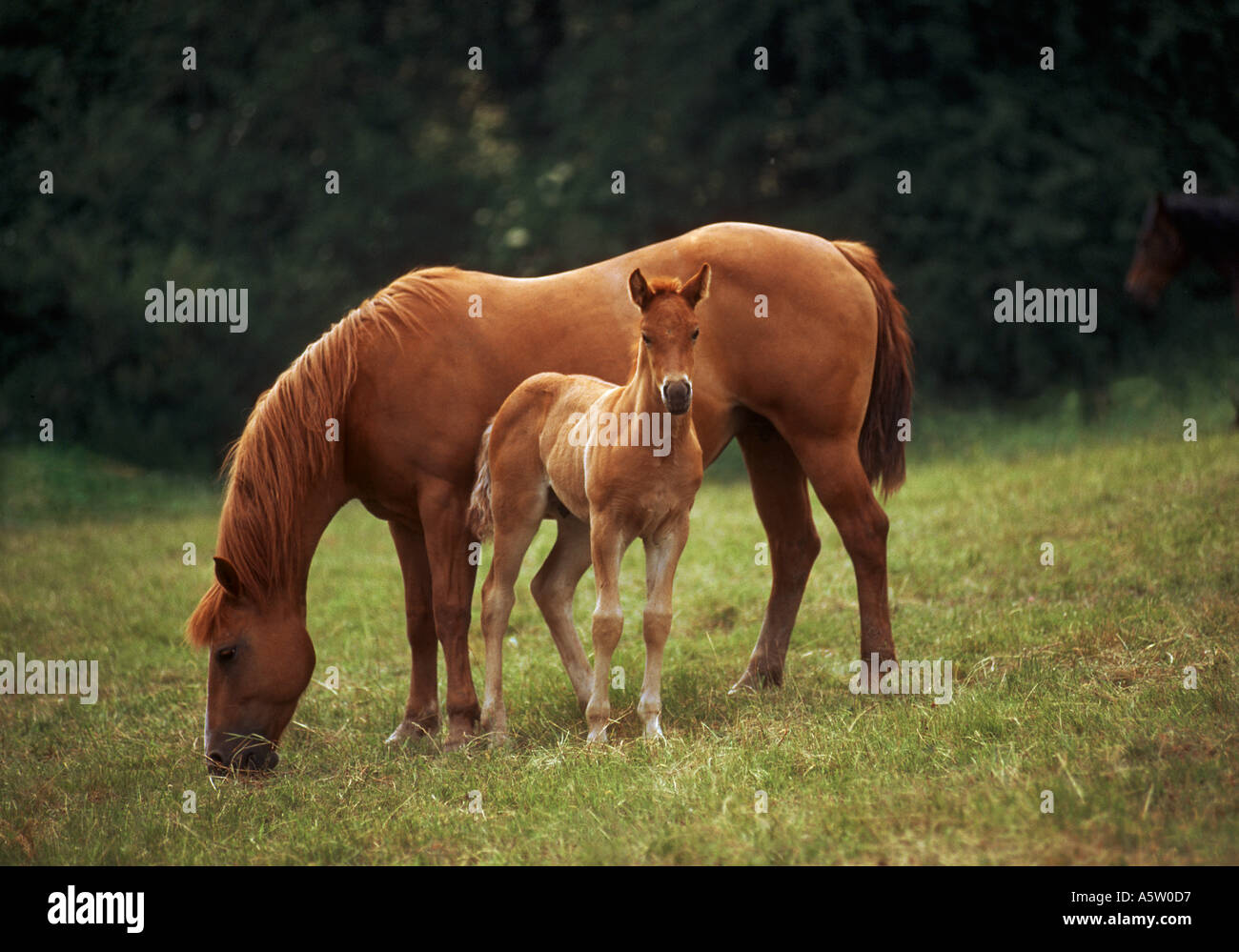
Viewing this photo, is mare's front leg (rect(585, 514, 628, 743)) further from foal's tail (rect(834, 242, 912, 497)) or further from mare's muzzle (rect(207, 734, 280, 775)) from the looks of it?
foal's tail (rect(834, 242, 912, 497))

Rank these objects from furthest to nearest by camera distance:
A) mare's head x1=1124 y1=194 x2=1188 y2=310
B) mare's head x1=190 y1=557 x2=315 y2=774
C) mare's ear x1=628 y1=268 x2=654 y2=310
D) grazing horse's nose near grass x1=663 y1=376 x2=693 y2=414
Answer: mare's head x1=1124 y1=194 x2=1188 y2=310, mare's head x1=190 y1=557 x2=315 y2=774, mare's ear x1=628 y1=268 x2=654 y2=310, grazing horse's nose near grass x1=663 y1=376 x2=693 y2=414

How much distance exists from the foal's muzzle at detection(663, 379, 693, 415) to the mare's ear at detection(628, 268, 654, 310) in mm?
429

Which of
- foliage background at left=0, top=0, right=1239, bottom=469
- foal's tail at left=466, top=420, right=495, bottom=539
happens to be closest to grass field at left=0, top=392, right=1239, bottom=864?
foal's tail at left=466, top=420, right=495, bottom=539

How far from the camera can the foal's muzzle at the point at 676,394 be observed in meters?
4.60

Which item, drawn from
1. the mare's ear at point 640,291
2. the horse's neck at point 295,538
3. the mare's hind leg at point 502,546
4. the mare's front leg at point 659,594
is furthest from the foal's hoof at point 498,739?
the mare's ear at point 640,291

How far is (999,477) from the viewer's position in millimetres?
10531

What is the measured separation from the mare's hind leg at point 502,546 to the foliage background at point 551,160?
9922mm

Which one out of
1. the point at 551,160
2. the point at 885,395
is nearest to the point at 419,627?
the point at 885,395

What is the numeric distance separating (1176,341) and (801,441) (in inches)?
401

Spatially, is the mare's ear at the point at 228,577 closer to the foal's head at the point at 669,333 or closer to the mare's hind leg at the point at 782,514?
the foal's head at the point at 669,333

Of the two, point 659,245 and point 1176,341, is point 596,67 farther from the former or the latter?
point 659,245

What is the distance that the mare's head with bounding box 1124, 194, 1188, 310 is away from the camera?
1116 cm

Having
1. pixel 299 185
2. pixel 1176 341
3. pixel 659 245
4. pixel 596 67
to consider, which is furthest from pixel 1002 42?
pixel 659 245

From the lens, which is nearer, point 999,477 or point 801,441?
point 801,441
